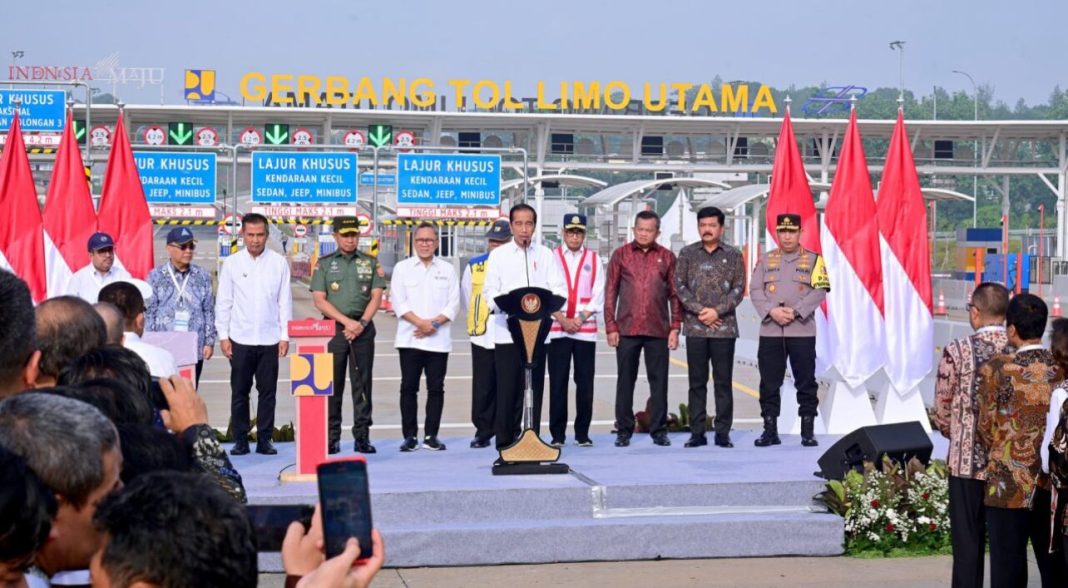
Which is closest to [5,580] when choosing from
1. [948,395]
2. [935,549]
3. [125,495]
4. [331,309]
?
[125,495]

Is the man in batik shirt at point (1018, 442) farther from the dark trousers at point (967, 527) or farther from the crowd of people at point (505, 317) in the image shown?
the crowd of people at point (505, 317)

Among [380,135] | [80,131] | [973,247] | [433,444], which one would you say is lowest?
[433,444]

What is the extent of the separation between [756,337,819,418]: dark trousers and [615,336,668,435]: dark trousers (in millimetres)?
790

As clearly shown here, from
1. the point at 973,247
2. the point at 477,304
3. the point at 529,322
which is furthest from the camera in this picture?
the point at 973,247

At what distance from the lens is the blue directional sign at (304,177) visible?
91.9ft

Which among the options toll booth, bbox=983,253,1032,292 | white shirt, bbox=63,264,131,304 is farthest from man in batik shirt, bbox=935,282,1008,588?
toll booth, bbox=983,253,1032,292

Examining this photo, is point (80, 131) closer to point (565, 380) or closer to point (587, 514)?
point (565, 380)

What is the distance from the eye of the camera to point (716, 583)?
8531mm

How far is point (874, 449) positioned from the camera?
959cm

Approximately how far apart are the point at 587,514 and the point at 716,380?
2.63 metres

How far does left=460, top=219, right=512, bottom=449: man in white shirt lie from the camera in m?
Result: 11.8

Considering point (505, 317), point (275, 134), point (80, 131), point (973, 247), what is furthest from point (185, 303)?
point (973, 247)

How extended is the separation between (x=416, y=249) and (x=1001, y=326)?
549 centimetres

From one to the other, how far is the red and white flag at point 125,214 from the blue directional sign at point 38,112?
19.2 metres
